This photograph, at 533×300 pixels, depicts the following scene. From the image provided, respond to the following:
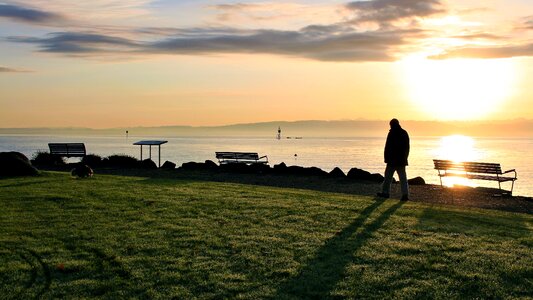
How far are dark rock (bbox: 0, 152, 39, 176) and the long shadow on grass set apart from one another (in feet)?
41.2

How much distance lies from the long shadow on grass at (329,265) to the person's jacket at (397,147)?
450 centimetres

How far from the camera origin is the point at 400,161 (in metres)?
16.5

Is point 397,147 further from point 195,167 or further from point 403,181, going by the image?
point 195,167

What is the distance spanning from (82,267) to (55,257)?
77 cm

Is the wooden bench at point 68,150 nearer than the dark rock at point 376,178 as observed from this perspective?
No

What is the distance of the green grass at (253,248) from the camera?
24.8ft

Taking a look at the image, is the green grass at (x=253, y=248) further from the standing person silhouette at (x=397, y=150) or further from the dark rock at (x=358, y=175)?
the dark rock at (x=358, y=175)

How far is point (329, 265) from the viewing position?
28.0 ft

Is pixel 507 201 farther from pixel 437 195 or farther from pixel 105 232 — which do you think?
pixel 105 232

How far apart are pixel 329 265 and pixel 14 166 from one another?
14725 mm

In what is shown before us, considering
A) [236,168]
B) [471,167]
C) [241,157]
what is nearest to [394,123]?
[471,167]

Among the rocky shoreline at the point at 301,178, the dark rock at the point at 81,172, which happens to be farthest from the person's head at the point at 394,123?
the dark rock at the point at 81,172

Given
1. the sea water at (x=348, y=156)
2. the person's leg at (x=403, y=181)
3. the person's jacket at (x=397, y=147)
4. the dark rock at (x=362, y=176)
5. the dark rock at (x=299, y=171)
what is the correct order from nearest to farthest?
the person's jacket at (x=397, y=147), the person's leg at (x=403, y=181), the dark rock at (x=362, y=176), the dark rock at (x=299, y=171), the sea water at (x=348, y=156)

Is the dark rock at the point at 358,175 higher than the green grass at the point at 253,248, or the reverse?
the dark rock at the point at 358,175
